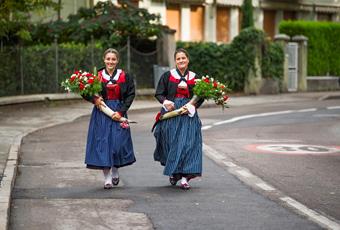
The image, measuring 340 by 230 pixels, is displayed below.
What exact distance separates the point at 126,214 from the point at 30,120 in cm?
1200

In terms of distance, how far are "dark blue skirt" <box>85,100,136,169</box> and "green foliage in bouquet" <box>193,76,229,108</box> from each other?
Answer: 965 mm

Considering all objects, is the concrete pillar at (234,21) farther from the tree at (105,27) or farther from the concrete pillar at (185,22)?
the tree at (105,27)

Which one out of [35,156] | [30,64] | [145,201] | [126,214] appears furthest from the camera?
[30,64]

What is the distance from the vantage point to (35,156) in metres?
13.6

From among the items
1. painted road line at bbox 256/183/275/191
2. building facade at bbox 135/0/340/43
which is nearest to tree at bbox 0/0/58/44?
building facade at bbox 135/0/340/43

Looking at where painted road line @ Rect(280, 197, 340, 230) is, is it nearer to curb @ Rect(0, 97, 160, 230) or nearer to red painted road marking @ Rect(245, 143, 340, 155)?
curb @ Rect(0, 97, 160, 230)

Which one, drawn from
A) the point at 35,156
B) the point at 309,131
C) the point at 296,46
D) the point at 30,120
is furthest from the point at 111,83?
the point at 296,46

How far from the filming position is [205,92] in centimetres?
1007

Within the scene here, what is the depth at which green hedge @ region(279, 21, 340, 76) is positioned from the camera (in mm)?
36531

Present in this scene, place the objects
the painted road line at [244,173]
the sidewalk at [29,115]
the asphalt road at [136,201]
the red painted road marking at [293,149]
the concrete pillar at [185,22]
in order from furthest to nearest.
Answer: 1. the concrete pillar at [185,22]
2. the red painted road marking at [293,149]
3. the painted road line at [244,173]
4. the sidewalk at [29,115]
5. the asphalt road at [136,201]

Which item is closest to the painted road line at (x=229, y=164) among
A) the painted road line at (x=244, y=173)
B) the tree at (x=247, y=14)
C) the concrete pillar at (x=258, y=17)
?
the painted road line at (x=244, y=173)

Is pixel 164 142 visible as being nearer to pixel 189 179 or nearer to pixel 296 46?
pixel 189 179

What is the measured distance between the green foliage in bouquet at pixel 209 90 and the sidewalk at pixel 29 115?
2390 millimetres

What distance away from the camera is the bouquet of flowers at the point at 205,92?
1008cm
